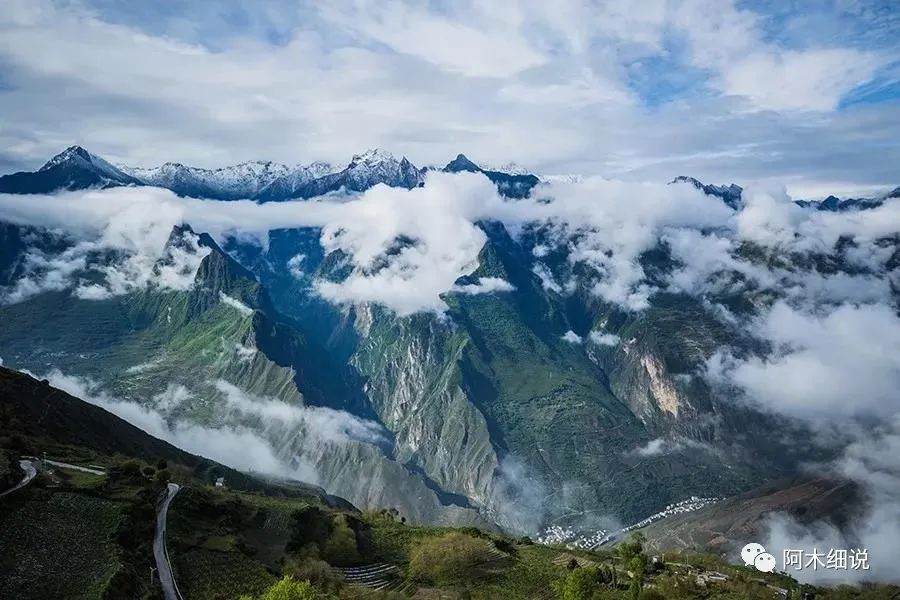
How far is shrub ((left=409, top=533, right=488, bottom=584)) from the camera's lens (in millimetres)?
101438

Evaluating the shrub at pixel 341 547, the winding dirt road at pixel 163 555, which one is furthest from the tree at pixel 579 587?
the winding dirt road at pixel 163 555

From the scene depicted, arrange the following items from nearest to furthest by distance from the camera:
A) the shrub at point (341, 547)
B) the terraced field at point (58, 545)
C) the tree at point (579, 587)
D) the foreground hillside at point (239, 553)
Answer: the terraced field at point (58, 545)
the foreground hillside at point (239, 553)
the tree at point (579, 587)
the shrub at point (341, 547)

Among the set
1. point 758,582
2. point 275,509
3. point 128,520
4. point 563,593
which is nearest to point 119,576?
point 128,520

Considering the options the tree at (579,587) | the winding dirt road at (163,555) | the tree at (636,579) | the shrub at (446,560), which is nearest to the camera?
the winding dirt road at (163,555)

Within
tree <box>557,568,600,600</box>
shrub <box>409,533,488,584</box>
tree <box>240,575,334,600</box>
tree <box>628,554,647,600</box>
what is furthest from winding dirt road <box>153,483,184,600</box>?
tree <box>628,554,647,600</box>

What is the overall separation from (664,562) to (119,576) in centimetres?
9734

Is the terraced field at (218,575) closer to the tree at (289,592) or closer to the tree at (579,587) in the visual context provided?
the tree at (289,592)

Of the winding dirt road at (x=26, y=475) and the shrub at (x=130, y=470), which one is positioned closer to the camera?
the winding dirt road at (x=26, y=475)

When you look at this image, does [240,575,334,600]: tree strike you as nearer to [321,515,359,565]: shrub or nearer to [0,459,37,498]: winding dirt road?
[0,459,37,498]: winding dirt road

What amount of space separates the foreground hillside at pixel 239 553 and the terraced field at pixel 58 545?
158 mm

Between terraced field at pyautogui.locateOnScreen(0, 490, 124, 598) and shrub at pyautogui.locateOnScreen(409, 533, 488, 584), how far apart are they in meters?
44.4

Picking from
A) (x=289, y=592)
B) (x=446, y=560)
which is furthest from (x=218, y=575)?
(x=446, y=560)

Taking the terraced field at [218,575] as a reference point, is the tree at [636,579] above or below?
below

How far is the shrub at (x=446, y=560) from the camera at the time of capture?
10144 cm
